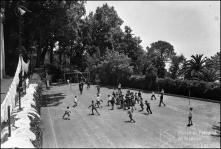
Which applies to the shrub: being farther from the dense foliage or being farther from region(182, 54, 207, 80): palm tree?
Answer: region(182, 54, 207, 80): palm tree

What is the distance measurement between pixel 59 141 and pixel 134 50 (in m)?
67.9

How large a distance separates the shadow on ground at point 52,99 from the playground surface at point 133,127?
124mm

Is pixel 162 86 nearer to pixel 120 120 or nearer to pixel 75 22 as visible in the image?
pixel 75 22

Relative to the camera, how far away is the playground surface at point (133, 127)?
26.0m

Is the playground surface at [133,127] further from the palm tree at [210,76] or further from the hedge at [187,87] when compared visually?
the palm tree at [210,76]

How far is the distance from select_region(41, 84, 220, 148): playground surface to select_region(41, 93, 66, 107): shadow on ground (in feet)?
0.41

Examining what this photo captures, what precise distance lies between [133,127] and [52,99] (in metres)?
19.4

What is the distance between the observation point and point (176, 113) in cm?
3850

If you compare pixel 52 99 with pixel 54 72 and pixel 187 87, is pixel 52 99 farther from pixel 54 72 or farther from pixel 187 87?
pixel 54 72

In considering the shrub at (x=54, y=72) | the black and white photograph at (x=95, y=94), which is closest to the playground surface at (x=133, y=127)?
the black and white photograph at (x=95, y=94)

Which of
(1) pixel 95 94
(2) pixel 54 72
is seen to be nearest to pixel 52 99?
(1) pixel 95 94

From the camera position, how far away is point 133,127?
31344 millimetres

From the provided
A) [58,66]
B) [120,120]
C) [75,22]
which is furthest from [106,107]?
[58,66]

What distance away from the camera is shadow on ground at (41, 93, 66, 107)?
144ft
